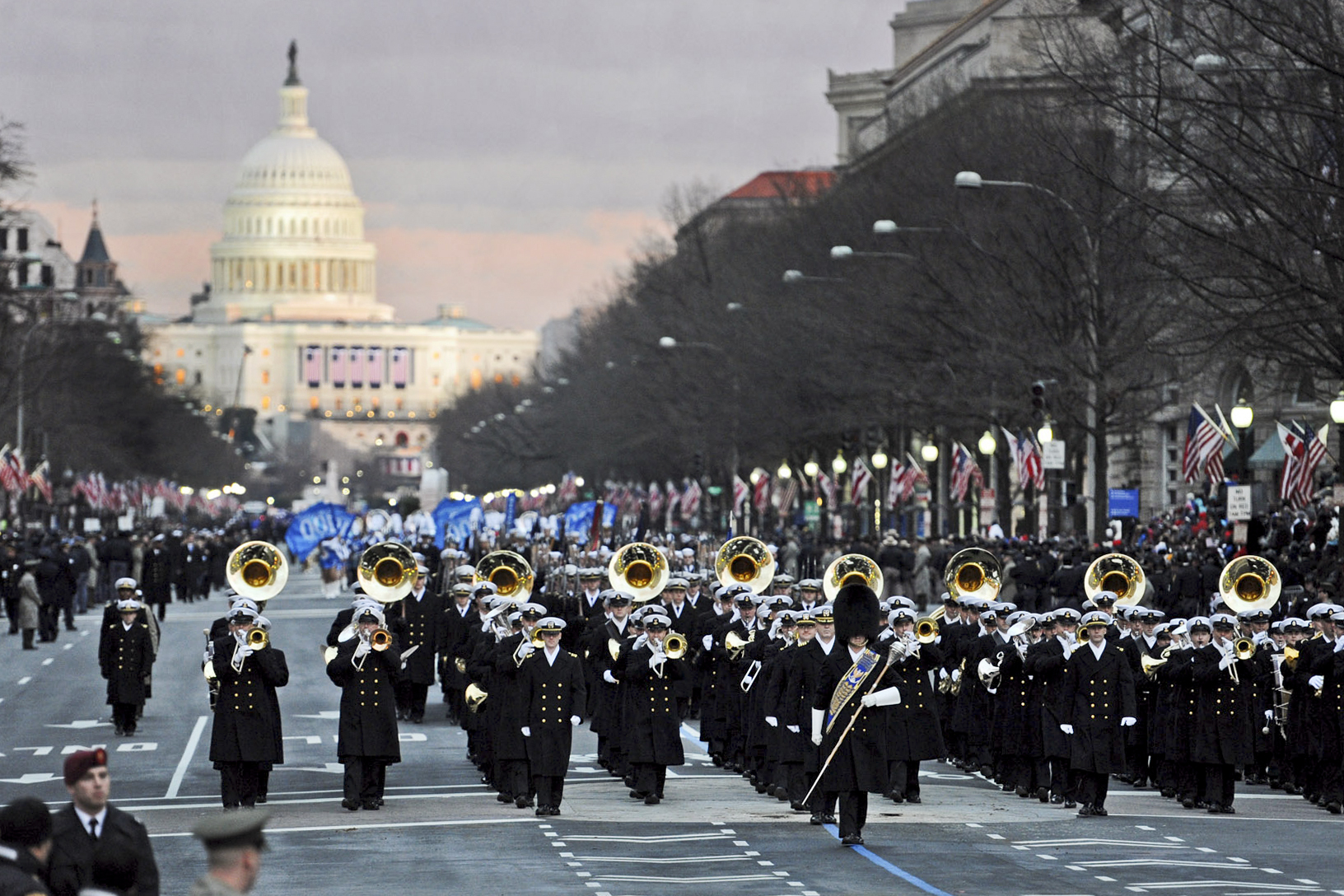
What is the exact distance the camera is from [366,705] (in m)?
→ 20.8

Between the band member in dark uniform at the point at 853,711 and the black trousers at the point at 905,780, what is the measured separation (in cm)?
225

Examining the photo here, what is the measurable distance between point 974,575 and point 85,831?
1414 centimetres

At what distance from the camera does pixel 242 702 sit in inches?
809

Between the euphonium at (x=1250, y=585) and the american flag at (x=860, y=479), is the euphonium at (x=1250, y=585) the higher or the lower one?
the lower one

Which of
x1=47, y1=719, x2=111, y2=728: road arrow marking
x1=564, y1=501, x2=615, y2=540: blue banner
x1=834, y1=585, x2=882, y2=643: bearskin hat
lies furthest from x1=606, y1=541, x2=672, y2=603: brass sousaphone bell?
x1=564, y1=501, x2=615, y2=540: blue banner

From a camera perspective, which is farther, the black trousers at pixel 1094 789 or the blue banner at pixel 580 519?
the blue banner at pixel 580 519

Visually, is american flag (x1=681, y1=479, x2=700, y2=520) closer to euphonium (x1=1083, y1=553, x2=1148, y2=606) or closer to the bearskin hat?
euphonium (x1=1083, y1=553, x2=1148, y2=606)

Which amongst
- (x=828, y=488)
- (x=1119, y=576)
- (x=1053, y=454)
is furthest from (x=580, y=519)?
(x=1119, y=576)

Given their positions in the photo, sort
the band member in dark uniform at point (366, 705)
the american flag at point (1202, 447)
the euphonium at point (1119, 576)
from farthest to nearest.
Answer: the american flag at point (1202, 447), the euphonium at point (1119, 576), the band member in dark uniform at point (366, 705)

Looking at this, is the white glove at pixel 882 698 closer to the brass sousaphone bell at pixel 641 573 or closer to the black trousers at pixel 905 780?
the black trousers at pixel 905 780

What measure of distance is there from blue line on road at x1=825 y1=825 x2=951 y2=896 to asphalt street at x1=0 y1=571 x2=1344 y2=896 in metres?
0.03

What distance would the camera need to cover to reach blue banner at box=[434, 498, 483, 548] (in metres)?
61.1

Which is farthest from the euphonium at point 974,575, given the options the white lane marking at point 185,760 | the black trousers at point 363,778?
the white lane marking at point 185,760

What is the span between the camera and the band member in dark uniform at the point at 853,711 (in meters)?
18.5
